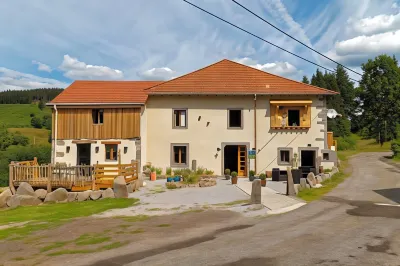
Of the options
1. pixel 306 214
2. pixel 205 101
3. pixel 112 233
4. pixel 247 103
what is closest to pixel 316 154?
pixel 247 103

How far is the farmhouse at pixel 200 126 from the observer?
2470 centimetres

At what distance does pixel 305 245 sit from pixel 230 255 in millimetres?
1866

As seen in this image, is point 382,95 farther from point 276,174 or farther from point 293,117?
point 276,174

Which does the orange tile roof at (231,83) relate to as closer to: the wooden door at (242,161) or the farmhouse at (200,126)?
the farmhouse at (200,126)

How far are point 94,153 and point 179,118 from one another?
6842mm

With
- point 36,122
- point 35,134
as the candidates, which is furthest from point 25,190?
point 36,122

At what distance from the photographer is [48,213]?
14.5 m

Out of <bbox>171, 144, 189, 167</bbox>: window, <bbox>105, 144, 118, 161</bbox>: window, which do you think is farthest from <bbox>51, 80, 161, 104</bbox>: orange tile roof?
<bbox>171, 144, 189, 167</bbox>: window

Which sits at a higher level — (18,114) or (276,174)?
(18,114)

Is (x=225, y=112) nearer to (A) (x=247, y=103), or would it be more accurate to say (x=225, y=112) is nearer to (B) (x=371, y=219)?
(A) (x=247, y=103)

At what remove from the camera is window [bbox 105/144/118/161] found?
24.9m

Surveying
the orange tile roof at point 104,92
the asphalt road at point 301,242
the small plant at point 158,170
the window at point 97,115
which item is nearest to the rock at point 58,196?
the small plant at point 158,170

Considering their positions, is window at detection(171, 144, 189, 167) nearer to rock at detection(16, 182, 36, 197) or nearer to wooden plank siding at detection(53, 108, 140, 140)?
wooden plank siding at detection(53, 108, 140, 140)

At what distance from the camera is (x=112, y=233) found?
9914mm
